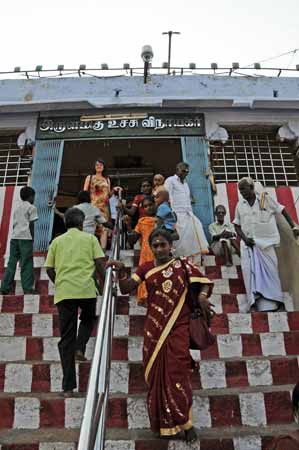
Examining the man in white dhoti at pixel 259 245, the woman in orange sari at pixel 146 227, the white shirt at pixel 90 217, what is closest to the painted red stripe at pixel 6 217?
the white shirt at pixel 90 217

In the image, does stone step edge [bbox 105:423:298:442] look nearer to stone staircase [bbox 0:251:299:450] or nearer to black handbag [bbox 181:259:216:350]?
stone staircase [bbox 0:251:299:450]

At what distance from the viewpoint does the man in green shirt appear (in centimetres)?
343

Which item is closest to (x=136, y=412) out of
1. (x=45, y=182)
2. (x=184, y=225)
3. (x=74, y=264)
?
(x=74, y=264)

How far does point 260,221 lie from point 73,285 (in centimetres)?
260

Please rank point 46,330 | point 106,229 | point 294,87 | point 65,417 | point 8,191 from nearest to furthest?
1. point 65,417
2. point 46,330
3. point 106,229
4. point 8,191
5. point 294,87

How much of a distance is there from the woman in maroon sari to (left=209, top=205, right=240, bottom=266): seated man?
3.07 metres

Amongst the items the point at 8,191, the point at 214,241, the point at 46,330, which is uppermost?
the point at 8,191

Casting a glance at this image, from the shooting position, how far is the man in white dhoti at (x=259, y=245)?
5027 millimetres

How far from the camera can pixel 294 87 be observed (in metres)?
9.18

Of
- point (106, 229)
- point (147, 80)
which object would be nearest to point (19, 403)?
point (106, 229)

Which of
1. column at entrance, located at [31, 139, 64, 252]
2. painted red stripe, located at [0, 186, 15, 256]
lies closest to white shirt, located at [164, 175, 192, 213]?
column at entrance, located at [31, 139, 64, 252]

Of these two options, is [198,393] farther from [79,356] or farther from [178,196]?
[178,196]

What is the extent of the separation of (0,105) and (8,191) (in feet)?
5.05

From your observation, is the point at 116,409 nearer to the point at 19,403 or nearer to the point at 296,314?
the point at 19,403
